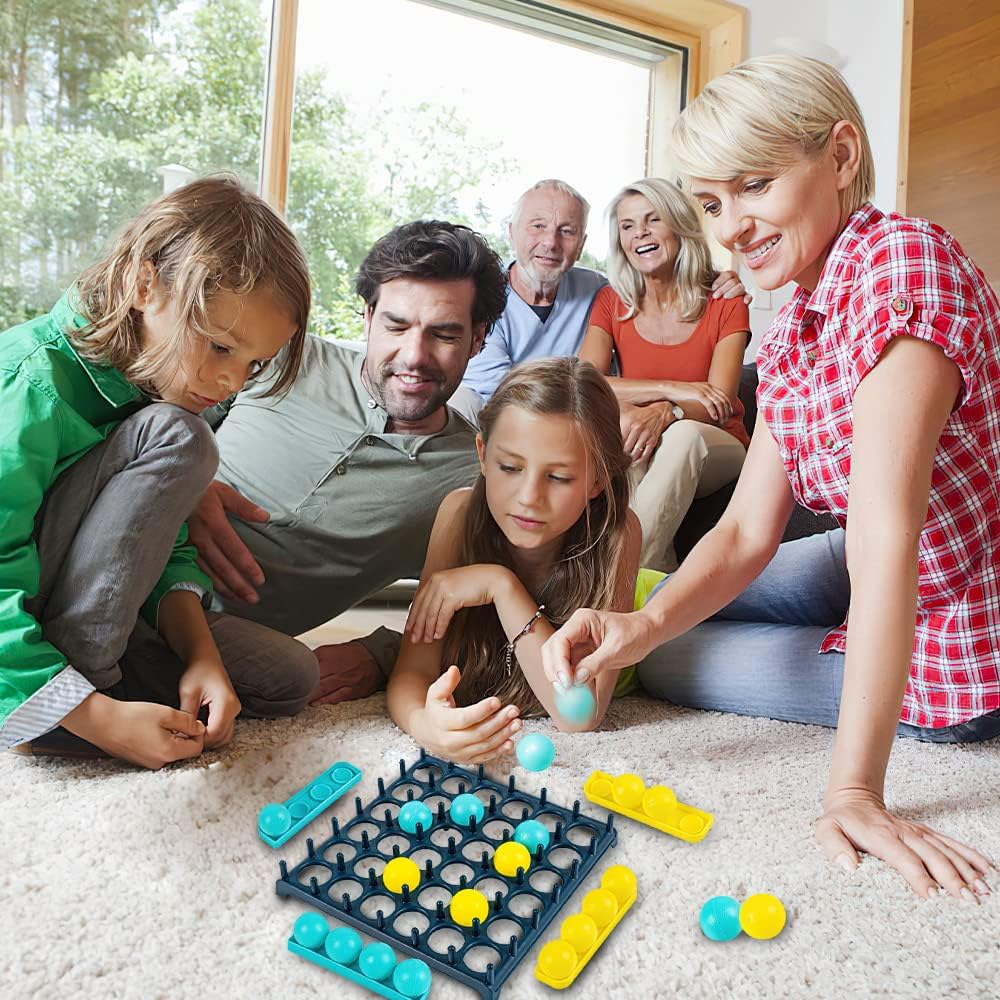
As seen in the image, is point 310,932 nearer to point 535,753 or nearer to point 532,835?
A: point 532,835

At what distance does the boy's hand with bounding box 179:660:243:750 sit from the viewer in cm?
97

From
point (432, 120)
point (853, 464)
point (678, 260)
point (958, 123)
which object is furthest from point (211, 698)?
point (958, 123)

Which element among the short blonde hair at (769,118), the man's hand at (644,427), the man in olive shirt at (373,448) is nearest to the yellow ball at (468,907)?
the man in olive shirt at (373,448)

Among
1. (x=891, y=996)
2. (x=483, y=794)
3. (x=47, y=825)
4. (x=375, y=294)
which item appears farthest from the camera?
(x=375, y=294)

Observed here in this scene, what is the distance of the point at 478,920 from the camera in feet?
2.35

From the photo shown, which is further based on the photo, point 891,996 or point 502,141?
point 502,141

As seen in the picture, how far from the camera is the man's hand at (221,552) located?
118cm

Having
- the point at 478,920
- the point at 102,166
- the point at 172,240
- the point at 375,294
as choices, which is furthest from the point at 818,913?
the point at 102,166

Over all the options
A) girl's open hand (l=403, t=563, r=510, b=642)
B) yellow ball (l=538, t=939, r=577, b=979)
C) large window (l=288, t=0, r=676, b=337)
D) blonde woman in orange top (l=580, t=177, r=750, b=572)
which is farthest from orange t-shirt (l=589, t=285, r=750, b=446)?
yellow ball (l=538, t=939, r=577, b=979)

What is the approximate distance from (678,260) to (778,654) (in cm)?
115

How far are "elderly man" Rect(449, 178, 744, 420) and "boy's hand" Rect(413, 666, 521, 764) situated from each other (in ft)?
3.85

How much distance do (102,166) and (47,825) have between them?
1.86m

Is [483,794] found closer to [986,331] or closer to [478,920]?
[478,920]

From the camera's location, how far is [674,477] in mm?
1673
